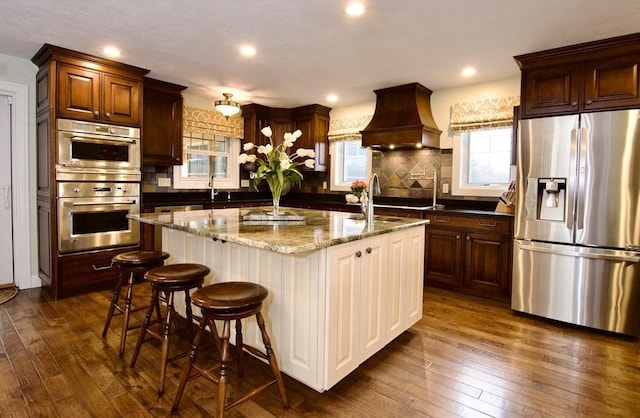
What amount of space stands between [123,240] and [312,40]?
2911 millimetres

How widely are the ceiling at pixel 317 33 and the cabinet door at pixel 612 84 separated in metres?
0.24

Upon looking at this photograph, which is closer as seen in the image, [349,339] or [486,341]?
[349,339]


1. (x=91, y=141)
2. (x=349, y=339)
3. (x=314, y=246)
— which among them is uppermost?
(x=91, y=141)

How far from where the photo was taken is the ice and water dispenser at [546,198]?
312 cm

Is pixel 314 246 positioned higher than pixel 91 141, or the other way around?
pixel 91 141

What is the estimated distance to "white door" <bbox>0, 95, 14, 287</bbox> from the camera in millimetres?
3750

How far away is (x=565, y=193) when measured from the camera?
309cm

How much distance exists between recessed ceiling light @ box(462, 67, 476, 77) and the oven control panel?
3.82m

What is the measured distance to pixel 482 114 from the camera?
13.8ft

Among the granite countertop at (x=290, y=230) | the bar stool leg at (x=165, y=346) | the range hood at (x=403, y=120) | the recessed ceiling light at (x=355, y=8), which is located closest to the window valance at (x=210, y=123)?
the range hood at (x=403, y=120)

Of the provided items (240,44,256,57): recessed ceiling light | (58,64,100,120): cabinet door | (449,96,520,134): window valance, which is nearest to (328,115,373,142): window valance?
(449,96,520,134): window valance

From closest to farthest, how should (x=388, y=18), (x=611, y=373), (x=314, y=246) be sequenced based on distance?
(x=314, y=246) < (x=611, y=373) < (x=388, y=18)

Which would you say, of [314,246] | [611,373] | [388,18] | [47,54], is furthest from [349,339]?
[47,54]

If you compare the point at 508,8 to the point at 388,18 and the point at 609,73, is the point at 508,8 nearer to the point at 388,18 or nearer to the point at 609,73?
the point at 388,18
